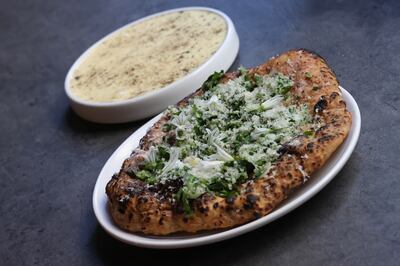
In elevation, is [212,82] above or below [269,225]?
above

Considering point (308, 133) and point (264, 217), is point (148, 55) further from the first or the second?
point (264, 217)

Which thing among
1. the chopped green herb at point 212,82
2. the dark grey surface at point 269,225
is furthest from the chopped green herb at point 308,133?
the chopped green herb at point 212,82

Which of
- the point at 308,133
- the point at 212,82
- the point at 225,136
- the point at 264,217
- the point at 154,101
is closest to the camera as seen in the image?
the point at 264,217

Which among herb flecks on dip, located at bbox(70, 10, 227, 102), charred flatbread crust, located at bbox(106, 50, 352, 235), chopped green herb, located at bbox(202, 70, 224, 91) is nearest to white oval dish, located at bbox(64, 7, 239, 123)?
herb flecks on dip, located at bbox(70, 10, 227, 102)

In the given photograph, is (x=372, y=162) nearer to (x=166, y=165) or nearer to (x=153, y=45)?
(x=166, y=165)

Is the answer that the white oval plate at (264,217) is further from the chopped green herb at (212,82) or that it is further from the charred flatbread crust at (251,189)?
the chopped green herb at (212,82)

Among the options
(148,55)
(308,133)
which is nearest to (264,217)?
(308,133)
